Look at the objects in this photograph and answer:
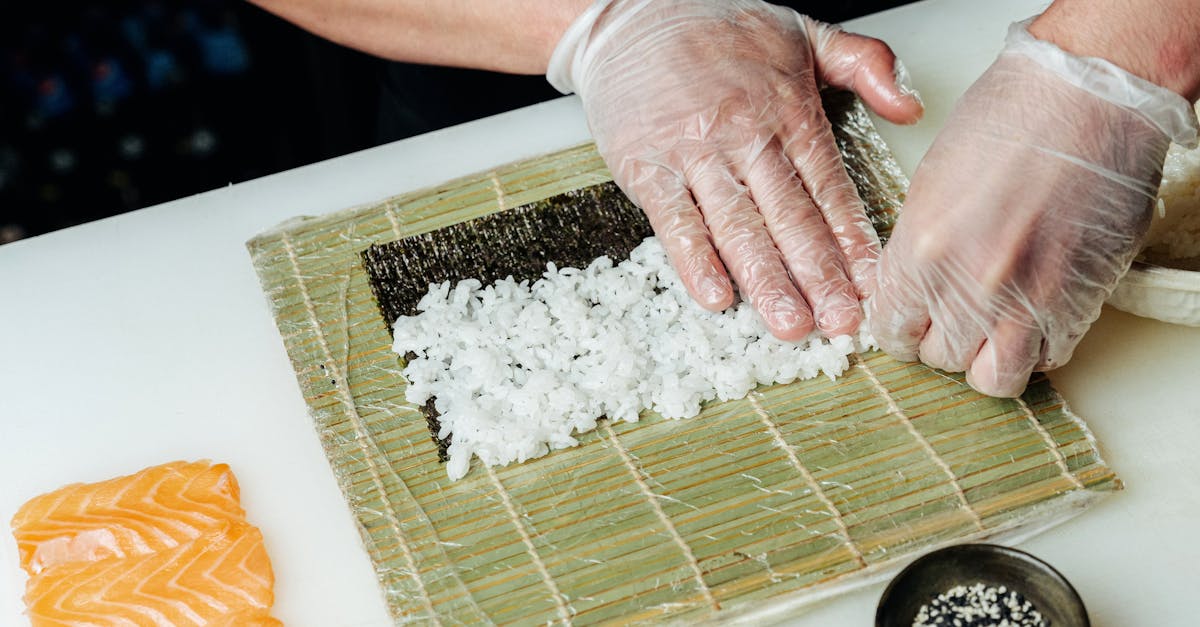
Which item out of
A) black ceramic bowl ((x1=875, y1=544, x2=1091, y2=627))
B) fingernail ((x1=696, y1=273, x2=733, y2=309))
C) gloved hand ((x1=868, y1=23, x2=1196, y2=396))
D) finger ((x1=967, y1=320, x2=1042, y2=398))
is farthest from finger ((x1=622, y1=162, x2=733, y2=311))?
black ceramic bowl ((x1=875, y1=544, x2=1091, y2=627))

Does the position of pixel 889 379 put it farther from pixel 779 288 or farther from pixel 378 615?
pixel 378 615

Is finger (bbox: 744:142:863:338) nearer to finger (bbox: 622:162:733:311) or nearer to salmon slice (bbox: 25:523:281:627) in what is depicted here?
finger (bbox: 622:162:733:311)

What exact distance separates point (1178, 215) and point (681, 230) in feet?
2.87

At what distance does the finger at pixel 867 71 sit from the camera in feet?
7.11

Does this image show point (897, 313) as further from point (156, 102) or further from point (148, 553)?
point (156, 102)

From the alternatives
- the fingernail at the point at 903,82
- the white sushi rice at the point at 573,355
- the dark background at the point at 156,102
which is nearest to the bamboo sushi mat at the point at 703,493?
the white sushi rice at the point at 573,355

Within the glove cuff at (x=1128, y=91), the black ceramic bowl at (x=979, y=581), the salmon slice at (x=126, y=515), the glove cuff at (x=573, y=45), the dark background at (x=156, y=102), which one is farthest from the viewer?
the dark background at (x=156, y=102)

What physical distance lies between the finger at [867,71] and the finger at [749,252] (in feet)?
1.18

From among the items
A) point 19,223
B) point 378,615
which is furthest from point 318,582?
point 19,223

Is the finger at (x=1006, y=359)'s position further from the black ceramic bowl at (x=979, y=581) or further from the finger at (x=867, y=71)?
the finger at (x=867, y=71)

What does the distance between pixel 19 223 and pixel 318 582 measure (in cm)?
213

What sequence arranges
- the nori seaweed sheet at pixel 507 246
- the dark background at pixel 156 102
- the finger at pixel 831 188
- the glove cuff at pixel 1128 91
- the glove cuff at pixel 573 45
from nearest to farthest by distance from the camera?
1. the glove cuff at pixel 1128 91
2. the finger at pixel 831 188
3. the nori seaweed sheet at pixel 507 246
4. the glove cuff at pixel 573 45
5. the dark background at pixel 156 102

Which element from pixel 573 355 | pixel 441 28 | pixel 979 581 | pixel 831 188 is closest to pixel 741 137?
pixel 831 188

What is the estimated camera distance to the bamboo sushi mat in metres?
1.67
